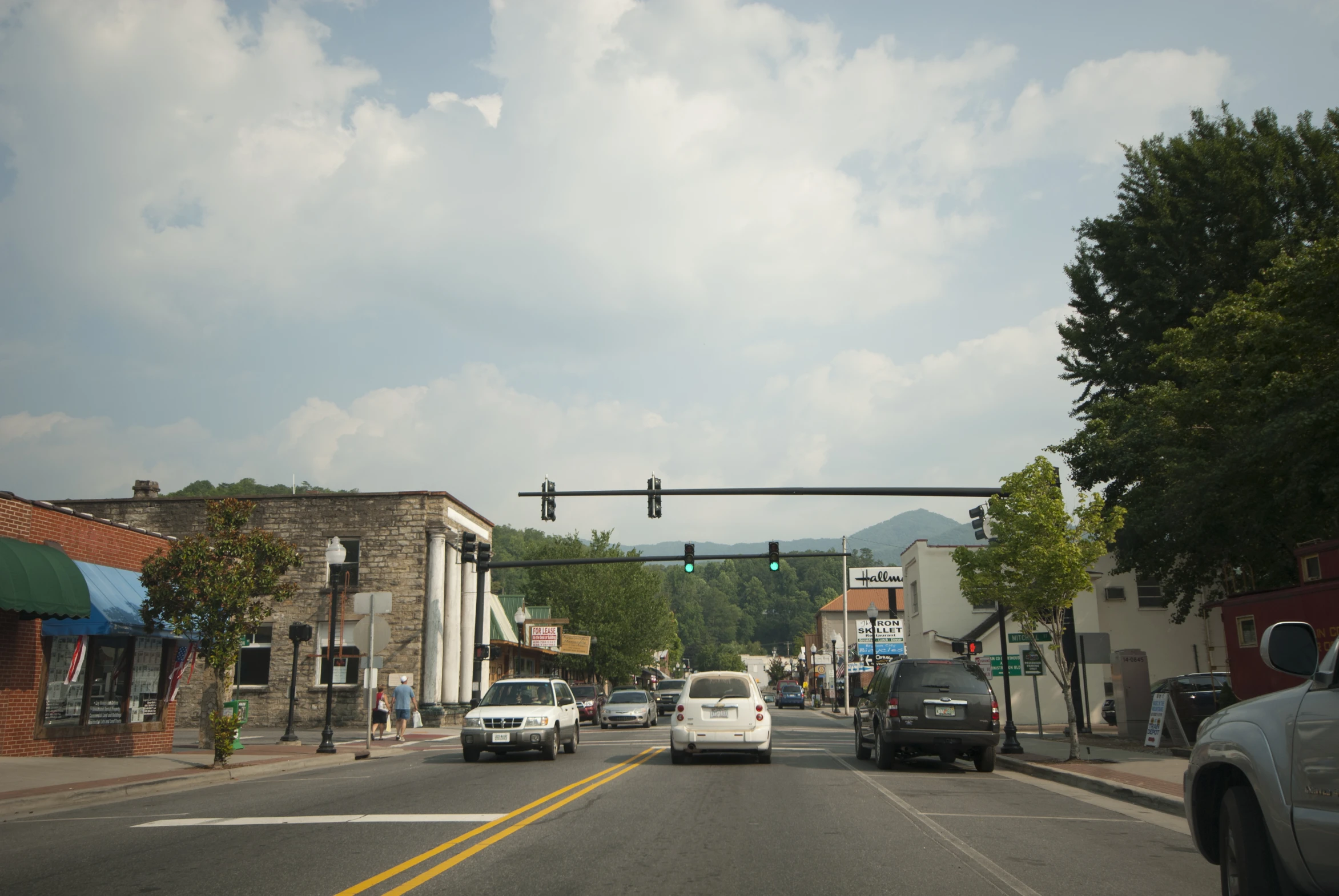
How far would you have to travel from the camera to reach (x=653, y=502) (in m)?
22.8

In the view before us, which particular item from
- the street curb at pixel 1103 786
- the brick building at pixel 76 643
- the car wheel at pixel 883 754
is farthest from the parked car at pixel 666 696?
the car wheel at pixel 883 754

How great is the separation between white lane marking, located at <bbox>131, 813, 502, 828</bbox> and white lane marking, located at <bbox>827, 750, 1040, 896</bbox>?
4591mm

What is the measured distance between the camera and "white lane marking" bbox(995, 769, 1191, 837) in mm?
10945

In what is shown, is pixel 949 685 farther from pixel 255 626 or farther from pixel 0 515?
pixel 0 515

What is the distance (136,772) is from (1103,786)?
50.7 feet

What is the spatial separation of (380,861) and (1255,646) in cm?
1644

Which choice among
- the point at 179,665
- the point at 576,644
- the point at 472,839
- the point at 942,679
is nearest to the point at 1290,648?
the point at 472,839

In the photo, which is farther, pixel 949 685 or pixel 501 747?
pixel 501 747

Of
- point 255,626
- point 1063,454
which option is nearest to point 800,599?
point 1063,454

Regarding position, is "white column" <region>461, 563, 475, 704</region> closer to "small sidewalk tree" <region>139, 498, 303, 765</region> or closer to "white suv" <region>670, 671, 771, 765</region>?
"small sidewalk tree" <region>139, 498, 303, 765</region>

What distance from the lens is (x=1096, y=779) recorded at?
47.9ft

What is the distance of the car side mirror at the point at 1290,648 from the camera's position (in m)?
4.45

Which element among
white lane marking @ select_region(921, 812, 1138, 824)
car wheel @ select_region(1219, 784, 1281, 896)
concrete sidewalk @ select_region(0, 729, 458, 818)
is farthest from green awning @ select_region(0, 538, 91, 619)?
car wheel @ select_region(1219, 784, 1281, 896)

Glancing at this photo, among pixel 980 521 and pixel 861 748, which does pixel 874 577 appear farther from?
pixel 861 748
